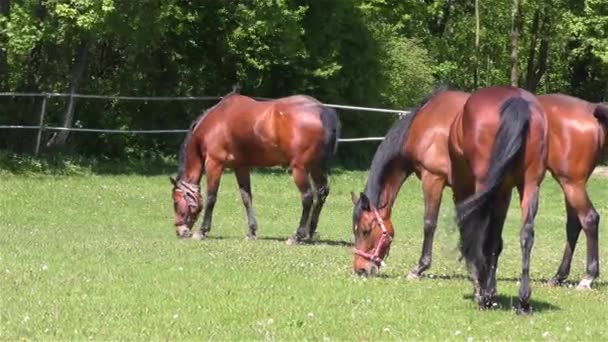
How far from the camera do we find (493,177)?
9438 mm

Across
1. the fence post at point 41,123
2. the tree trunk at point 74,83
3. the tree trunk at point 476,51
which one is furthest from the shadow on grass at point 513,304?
the tree trunk at point 476,51

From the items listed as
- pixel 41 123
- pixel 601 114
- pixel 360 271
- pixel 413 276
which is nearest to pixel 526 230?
pixel 360 271

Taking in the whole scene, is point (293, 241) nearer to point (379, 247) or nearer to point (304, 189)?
point (304, 189)

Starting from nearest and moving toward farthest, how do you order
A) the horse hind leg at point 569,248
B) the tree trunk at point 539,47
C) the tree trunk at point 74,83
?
the horse hind leg at point 569,248
the tree trunk at point 74,83
the tree trunk at point 539,47

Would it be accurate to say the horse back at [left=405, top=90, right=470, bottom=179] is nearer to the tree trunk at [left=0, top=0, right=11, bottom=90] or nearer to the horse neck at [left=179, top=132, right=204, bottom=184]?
the horse neck at [left=179, top=132, right=204, bottom=184]

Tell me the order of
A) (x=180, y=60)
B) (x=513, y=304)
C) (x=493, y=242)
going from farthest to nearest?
(x=180, y=60) → (x=513, y=304) → (x=493, y=242)

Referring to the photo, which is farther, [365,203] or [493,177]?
[365,203]

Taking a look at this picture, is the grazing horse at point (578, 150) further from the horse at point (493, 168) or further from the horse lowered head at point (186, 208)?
the horse lowered head at point (186, 208)

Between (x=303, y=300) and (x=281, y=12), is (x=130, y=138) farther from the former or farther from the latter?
(x=303, y=300)

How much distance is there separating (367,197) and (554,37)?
3586 centimetres

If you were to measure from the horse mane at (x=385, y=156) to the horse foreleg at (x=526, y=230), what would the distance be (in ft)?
8.51

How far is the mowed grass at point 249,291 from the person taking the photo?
28.2 feet

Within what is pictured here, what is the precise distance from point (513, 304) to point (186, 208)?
8.10 meters

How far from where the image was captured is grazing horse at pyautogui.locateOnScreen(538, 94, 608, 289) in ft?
39.0
